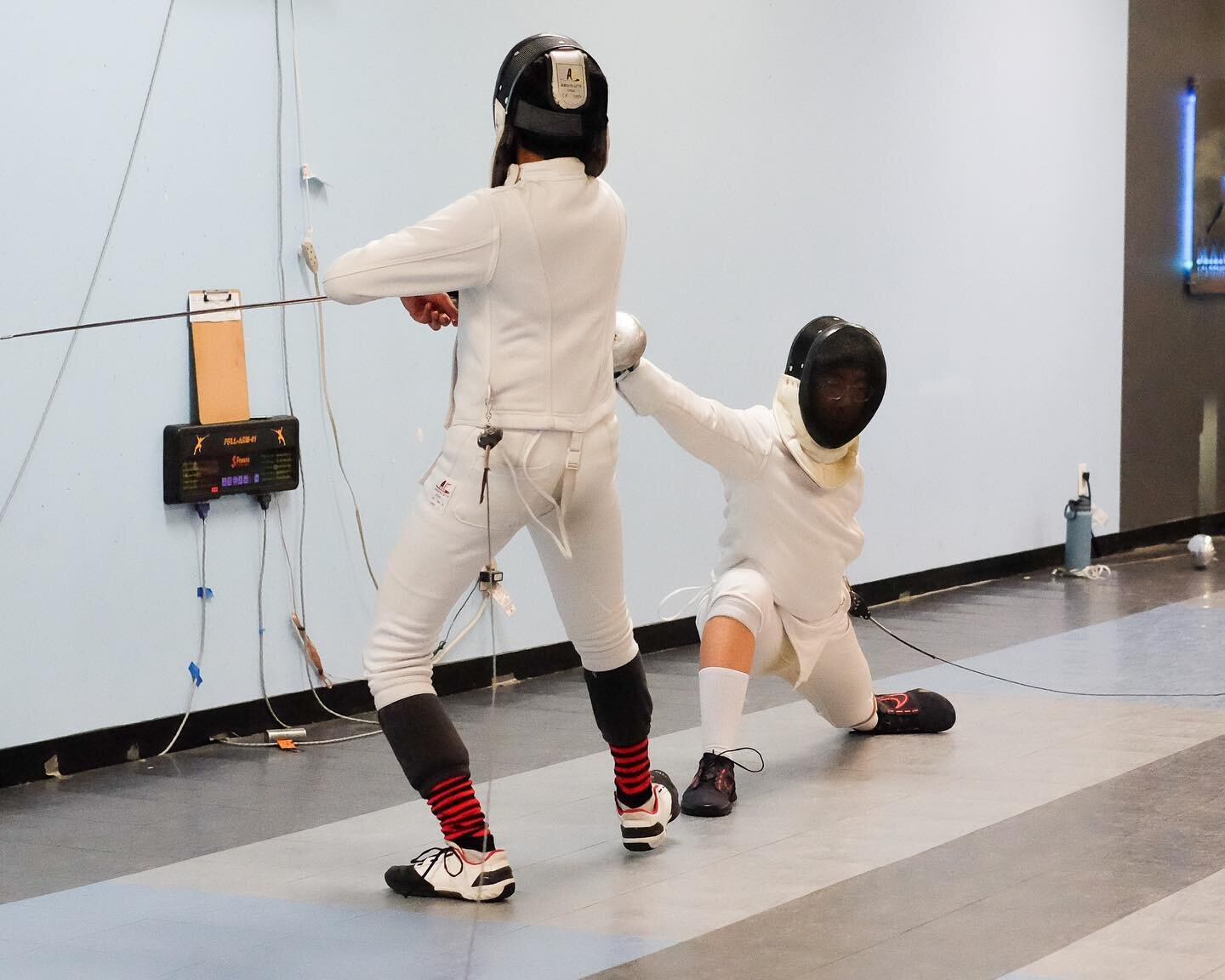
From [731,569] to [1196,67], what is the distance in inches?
199

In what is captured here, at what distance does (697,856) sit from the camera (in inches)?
106

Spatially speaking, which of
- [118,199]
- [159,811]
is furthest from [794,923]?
[118,199]

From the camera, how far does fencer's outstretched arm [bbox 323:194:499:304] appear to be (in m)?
2.30

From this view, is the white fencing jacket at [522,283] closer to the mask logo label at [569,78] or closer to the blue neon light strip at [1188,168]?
the mask logo label at [569,78]

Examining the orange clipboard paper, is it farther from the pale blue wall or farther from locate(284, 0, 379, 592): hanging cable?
locate(284, 0, 379, 592): hanging cable

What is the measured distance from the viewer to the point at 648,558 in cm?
479

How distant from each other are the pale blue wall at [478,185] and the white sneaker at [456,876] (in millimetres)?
1229

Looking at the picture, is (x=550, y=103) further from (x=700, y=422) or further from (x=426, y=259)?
(x=700, y=422)

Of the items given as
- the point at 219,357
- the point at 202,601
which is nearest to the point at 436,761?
the point at 202,601

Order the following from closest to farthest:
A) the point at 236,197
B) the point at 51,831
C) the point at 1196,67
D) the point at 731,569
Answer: the point at 51,831
the point at 731,569
the point at 236,197
the point at 1196,67

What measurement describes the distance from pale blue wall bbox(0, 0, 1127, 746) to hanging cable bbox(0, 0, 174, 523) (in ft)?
0.05

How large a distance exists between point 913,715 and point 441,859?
1.41 meters

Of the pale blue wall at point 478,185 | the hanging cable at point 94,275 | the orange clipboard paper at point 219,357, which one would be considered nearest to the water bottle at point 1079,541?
the pale blue wall at point 478,185

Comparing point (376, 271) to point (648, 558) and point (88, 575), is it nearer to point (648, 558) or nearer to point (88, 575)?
point (88, 575)
